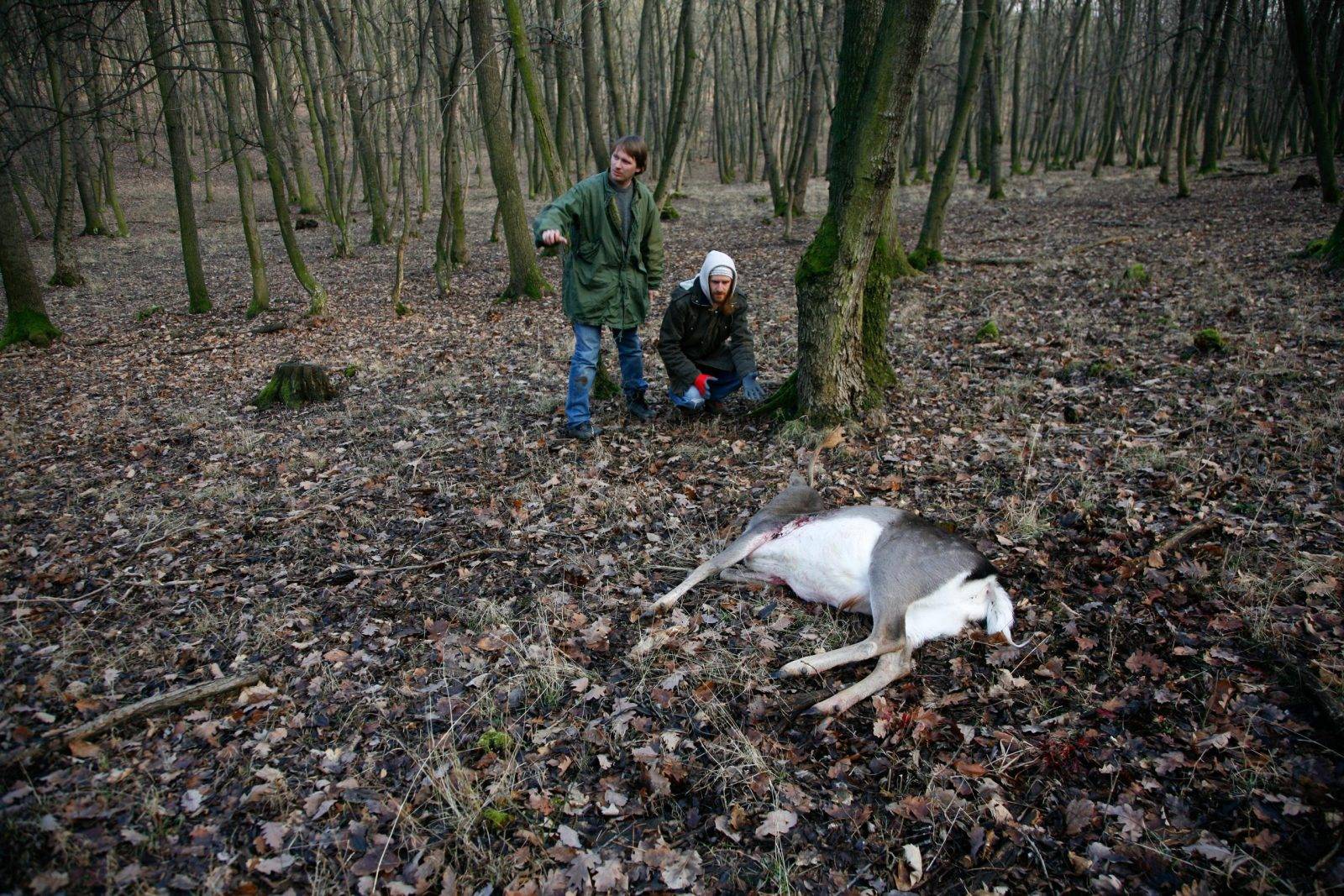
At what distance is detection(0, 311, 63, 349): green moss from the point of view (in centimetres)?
1055

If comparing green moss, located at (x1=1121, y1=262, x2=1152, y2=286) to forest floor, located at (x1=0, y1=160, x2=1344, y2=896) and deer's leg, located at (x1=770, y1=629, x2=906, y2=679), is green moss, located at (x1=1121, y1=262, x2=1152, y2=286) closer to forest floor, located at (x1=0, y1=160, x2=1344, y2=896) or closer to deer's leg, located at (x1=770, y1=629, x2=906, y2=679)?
forest floor, located at (x1=0, y1=160, x2=1344, y2=896)

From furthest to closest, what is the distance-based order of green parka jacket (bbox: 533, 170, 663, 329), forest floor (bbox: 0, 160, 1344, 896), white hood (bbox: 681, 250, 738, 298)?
white hood (bbox: 681, 250, 738, 298), green parka jacket (bbox: 533, 170, 663, 329), forest floor (bbox: 0, 160, 1344, 896)

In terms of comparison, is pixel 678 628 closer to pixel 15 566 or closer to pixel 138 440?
pixel 15 566

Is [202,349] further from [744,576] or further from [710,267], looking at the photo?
[744,576]

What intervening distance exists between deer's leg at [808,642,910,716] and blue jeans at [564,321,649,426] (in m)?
3.50

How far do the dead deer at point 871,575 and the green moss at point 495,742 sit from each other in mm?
1113

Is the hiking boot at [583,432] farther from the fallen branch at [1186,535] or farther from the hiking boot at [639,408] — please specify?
the fallen branch at [1186,535]

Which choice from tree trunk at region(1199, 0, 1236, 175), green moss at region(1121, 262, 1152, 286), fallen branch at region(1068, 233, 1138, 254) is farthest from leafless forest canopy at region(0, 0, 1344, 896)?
tree trunk at region(1199, 0, 1236, 175)

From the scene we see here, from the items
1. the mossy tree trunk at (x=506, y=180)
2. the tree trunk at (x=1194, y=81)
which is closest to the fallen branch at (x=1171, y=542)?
the mossy tree trunk at (x=506, y=180)

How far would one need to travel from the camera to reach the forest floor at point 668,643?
105 inches

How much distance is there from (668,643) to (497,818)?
1.26 metres

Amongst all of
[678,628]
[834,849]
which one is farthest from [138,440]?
[834,849]

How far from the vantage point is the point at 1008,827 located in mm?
2719

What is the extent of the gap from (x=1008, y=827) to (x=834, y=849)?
2.20 ft
